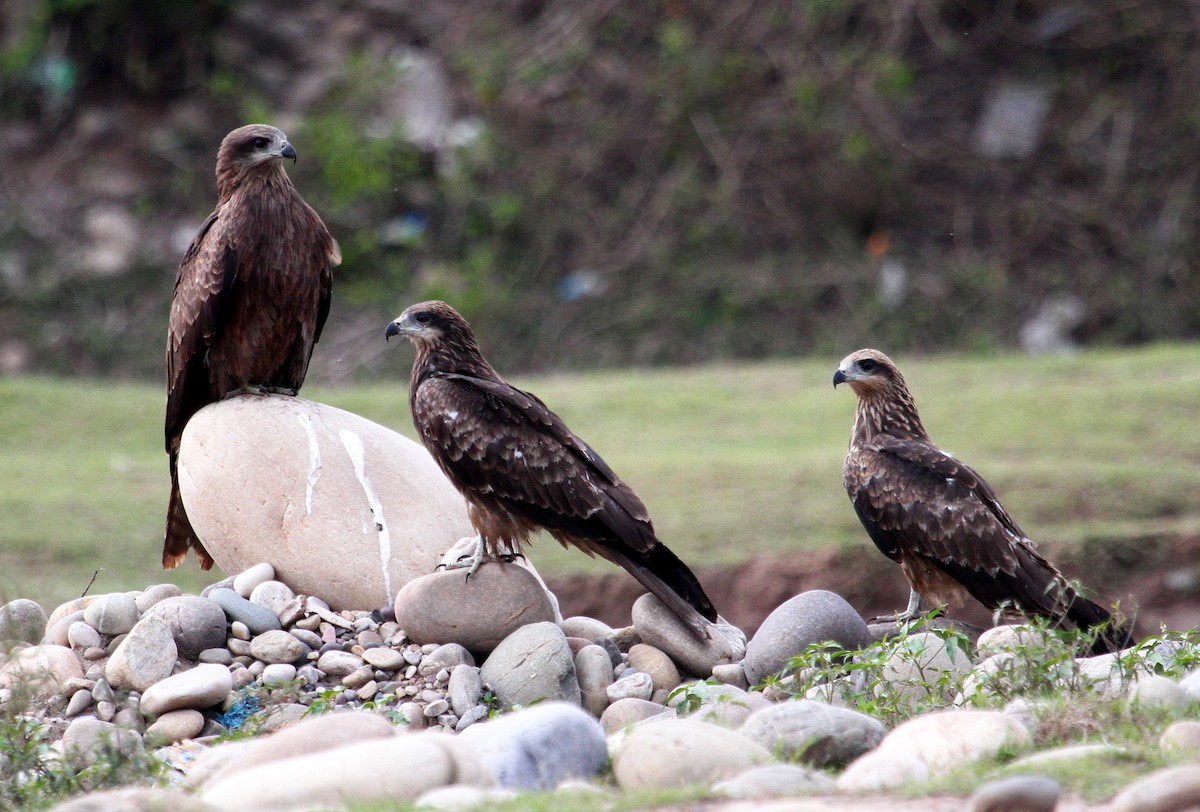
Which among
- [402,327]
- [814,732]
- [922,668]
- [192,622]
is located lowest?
[814,732]

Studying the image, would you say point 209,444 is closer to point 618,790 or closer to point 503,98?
point 618,790

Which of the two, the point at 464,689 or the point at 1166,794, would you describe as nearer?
the point at 1166,794

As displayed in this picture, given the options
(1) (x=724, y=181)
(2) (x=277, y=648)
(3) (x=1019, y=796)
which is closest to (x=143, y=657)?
(2) (x=277, y=648)

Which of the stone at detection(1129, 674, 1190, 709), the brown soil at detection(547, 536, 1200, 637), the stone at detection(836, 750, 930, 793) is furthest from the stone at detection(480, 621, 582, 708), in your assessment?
the brown soil at detection(547, 536, 1200, 637)

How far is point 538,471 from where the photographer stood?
6121 millimetres

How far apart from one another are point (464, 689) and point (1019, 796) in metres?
2.72

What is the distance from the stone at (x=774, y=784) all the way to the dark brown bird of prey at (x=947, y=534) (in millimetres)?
2391

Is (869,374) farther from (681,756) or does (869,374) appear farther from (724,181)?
(724,181)

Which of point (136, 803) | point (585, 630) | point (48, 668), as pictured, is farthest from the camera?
point (585, 630)

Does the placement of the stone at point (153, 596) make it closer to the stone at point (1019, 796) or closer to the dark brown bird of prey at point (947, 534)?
the dark brown bird of prey at point (947, 534)

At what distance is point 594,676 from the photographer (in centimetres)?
603

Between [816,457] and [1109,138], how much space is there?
677 centimetres

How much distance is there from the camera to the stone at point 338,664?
235 inches

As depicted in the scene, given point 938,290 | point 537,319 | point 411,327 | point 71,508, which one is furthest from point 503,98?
point 411,327
